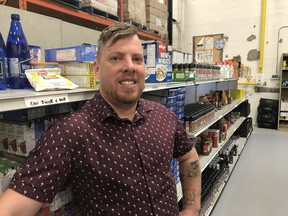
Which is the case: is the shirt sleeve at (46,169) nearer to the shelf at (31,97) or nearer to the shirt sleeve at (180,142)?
the shelf at (31,97)

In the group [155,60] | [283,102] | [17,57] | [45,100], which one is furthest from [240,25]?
[45,100]

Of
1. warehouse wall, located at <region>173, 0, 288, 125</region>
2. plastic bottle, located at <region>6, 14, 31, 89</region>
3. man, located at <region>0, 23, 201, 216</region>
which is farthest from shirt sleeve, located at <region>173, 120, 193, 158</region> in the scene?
warehouse wall, located at <region>173, 0, 288, 125</region>

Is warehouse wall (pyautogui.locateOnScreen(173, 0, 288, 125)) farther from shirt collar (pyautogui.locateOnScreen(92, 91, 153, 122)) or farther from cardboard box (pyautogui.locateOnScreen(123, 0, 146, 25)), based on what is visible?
shirt collar (pyautogui.locateOnScreen(92, 91, 153, 122))

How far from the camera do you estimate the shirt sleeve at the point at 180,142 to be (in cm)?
141

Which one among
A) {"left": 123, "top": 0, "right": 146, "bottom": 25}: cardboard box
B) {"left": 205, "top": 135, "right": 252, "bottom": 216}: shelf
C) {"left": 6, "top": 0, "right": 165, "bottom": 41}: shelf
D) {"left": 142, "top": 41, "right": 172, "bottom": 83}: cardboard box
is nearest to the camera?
{"left": 142, "top": 41, "right": 172, "bottom": 83}: cardboard box

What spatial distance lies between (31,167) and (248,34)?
7060 mm

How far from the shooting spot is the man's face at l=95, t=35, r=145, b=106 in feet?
3.57

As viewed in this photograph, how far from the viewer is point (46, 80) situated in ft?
3.19

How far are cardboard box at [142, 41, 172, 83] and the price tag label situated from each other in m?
0.86

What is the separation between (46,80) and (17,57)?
0.20 metres

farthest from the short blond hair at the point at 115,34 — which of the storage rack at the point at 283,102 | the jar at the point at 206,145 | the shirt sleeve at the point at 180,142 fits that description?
the storage rack at the point at 283,102

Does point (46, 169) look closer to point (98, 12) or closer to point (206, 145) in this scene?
point (98, 12)

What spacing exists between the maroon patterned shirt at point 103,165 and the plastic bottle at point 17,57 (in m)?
0.25

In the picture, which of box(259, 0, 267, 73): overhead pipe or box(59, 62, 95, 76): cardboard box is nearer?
box(59, 62, 95, 76): cardboard box
